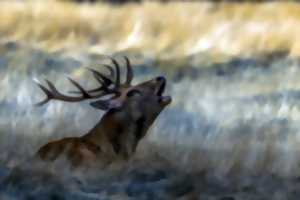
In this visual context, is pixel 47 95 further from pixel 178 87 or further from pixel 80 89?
pixel 178 87

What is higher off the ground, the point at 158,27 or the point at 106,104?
the point at 158,27

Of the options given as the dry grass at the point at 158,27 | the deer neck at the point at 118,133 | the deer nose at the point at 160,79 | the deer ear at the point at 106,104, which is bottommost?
the deer neck at the point at 118,133

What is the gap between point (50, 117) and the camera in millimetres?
1186

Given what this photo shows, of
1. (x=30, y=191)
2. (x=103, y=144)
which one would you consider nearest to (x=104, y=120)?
(x=103, y=144)

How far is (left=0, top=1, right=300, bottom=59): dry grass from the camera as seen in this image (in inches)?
47.4

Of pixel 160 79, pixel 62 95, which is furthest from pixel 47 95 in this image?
pixel 160 79

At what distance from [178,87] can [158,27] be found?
9 cm

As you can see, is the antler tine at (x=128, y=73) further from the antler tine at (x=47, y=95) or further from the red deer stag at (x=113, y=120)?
the antler tine at (x=47, y=95)

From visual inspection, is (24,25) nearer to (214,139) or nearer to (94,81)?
(94,81)

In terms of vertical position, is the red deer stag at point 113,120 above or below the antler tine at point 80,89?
below

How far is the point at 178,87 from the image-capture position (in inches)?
46.9

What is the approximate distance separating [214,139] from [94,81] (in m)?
0.19

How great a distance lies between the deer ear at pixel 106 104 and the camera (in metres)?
1.18

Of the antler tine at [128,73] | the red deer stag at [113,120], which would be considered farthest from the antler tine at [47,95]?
the antler tine at [128,73]
